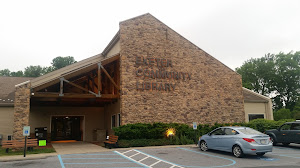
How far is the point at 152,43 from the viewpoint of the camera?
18438mm

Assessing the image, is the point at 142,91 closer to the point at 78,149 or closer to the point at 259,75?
the point at 78,149

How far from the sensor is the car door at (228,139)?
11.2 m

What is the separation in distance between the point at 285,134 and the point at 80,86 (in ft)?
50.3

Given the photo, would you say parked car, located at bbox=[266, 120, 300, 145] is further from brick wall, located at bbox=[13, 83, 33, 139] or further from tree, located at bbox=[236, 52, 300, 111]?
tree, located at bbox=[236, 52, 300, 111]

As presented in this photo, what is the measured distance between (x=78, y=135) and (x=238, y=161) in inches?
651

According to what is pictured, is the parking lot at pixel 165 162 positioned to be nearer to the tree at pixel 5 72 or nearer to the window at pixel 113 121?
→ the window at pixel 113 121

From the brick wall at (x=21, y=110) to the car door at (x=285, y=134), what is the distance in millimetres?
15558

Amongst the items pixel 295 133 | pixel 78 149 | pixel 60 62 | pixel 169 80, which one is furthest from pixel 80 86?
pixel 60 62

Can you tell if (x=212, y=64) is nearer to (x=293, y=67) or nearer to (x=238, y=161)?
(x=238, y=161)

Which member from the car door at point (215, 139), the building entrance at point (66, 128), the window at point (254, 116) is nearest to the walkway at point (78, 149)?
the car door at point (215, 139)

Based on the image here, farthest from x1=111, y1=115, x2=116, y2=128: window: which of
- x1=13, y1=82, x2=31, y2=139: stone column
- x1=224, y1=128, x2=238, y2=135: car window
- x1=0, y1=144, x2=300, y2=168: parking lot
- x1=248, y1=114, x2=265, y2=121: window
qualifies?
x1=248, y1=114, x2=265, y2=121: window

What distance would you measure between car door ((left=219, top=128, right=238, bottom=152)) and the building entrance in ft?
48.3

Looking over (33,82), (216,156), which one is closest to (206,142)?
(216,156)

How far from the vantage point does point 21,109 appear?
14.0 meters
